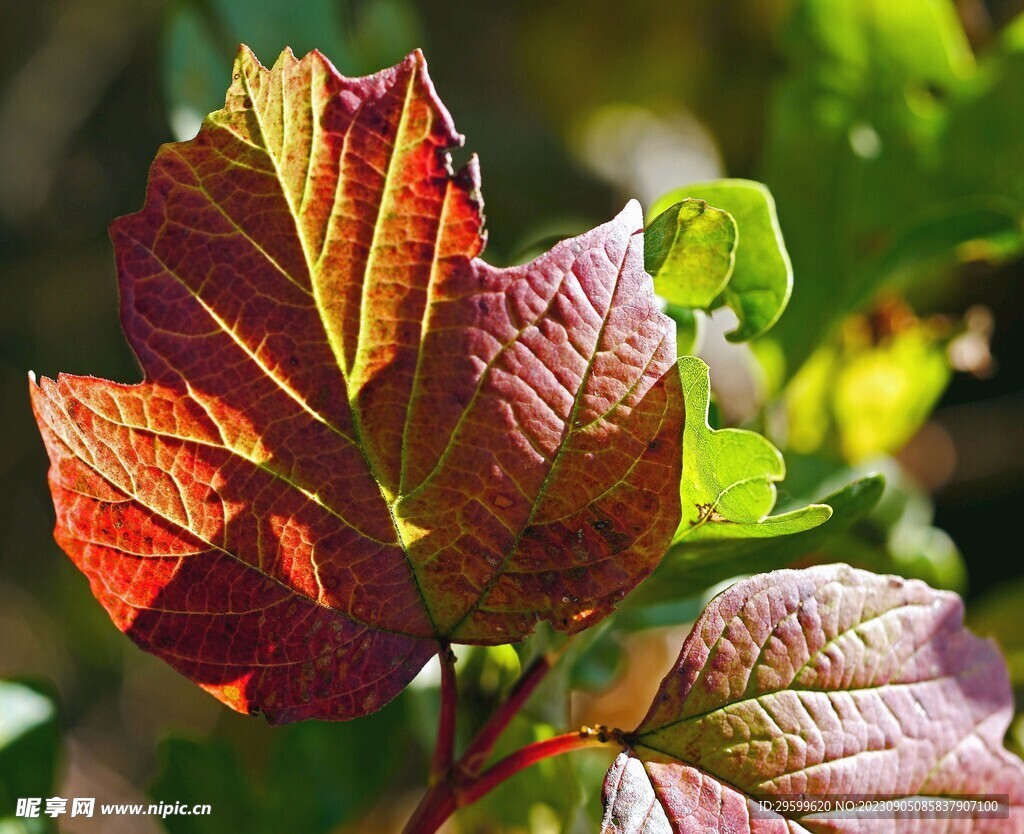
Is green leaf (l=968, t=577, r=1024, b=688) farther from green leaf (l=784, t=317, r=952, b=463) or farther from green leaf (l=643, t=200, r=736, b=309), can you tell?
green leaf (l=643, t=200, r=736, b=309)

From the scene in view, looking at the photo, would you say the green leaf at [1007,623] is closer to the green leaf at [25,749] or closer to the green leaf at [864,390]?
the green leaf at [864,390]

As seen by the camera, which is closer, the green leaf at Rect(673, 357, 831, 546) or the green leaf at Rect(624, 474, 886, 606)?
the green leaf at Rect(673, 357, 831, 546)

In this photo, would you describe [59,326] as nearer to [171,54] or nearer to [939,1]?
[171,54]

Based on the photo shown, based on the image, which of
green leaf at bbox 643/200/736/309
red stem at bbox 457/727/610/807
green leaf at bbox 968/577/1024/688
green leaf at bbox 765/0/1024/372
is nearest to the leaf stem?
red stem at bbox 457/727/610/807

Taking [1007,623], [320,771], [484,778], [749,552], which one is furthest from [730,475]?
[1007,623]

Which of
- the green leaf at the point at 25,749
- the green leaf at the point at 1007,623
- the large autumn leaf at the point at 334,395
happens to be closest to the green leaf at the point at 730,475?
the large autumn leaf at the point at 334,395

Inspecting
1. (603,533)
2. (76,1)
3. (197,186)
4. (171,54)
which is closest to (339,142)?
(197,186)
